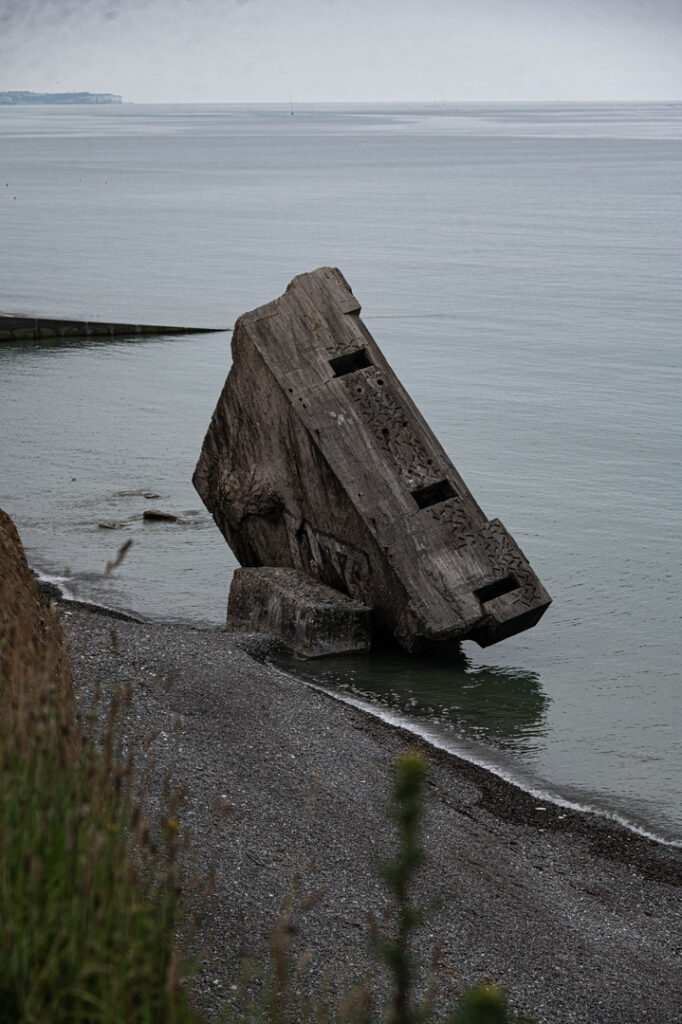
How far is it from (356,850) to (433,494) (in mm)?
4657

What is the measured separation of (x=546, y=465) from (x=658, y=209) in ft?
172

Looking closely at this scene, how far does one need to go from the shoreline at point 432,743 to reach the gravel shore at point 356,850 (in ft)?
0.26

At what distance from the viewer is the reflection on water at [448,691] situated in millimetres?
10141

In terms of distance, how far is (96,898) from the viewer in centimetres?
344

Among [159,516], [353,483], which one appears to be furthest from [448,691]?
[159,516]

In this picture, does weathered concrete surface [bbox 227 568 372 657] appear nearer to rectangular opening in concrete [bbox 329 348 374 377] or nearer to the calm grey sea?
the calm grey sea

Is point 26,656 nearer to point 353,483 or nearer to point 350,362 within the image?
point 353,483

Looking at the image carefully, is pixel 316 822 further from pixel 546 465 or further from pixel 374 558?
pixel 546 465

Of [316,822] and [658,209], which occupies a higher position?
[658,209]

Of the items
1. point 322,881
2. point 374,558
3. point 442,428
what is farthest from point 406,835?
point 442,428

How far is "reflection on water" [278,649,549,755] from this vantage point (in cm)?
1014

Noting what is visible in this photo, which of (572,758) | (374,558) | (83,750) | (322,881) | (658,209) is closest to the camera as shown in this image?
(83,750)

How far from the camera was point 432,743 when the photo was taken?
384 inches

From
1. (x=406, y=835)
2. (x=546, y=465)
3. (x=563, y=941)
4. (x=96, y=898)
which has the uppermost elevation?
(x=546, y=465)
